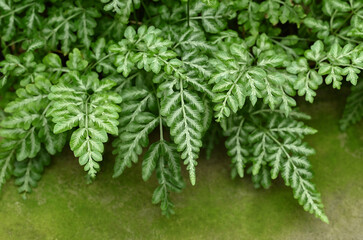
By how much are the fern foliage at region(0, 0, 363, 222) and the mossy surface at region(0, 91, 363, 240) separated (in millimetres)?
137

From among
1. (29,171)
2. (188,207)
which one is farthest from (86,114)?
(188,207)

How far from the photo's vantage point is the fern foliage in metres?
2.13

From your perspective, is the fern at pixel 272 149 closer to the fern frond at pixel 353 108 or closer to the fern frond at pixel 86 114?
the fern frond at pixel 353 108

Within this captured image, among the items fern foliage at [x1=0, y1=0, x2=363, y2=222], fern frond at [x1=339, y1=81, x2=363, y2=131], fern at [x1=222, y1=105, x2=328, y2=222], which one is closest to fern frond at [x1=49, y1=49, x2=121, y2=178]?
fern foliage at [x1=0, y1=0, x2=363, y2=222]

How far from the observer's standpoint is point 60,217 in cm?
249

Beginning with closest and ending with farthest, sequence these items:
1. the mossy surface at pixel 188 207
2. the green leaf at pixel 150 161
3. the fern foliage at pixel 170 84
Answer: the fern foliage at pixel 170 84
the green leaf at pixel 150 161
the mossy surface at pixel 188 207

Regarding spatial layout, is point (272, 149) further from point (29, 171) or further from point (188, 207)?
point (29, 171)

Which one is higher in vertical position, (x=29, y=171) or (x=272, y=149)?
(x=272, y=149)

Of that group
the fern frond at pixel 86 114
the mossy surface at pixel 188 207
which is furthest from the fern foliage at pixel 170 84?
the mossy surface at pixel 188 207

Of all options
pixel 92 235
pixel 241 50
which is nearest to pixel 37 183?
pixel 92 235

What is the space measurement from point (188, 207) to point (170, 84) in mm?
884

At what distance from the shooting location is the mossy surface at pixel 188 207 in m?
2.46

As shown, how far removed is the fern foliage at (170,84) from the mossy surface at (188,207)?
0.45 ft

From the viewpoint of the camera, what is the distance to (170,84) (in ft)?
7.42
